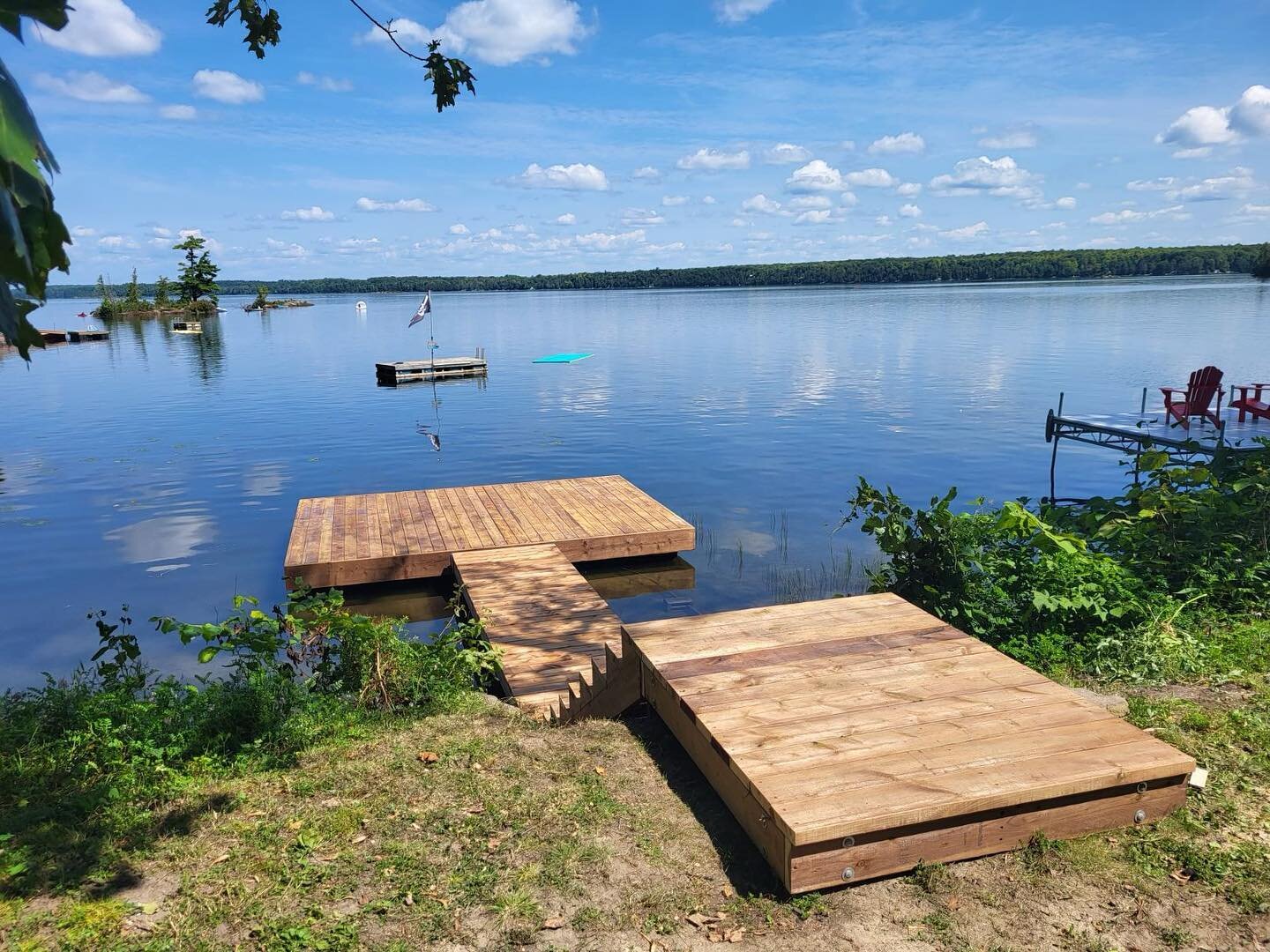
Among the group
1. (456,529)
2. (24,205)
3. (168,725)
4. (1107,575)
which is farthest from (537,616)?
(24,205)

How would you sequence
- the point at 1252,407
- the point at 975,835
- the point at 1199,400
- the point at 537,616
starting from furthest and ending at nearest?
the point at 1199,400 → the point at 1252,407 → the point at 537,616 → the point at 975,835

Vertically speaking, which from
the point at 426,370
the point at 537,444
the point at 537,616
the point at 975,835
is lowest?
the point at 537,444

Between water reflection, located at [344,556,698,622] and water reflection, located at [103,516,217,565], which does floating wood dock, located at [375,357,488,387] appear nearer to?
water reflection, located at [103,516,217,565]

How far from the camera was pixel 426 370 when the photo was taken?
43.1 meters

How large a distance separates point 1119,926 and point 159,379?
4686 cm

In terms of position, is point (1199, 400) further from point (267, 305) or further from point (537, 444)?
point (267, 305)

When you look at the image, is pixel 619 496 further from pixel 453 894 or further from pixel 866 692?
pixel 453 894

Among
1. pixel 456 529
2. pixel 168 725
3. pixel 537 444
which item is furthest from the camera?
pixel 537 444

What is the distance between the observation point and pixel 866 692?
4.70 m

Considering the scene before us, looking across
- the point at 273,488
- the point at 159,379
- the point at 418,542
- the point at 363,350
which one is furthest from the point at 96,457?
the point at 363,350

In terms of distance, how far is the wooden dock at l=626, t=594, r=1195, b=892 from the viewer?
365 cm

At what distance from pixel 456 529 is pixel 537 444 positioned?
11.4m

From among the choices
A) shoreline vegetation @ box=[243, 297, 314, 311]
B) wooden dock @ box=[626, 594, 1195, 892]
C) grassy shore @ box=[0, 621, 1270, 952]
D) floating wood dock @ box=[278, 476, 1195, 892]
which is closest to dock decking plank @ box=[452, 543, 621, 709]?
floating wood dock @ box=[278, 476, 1195, 892]

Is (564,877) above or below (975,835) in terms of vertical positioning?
below
